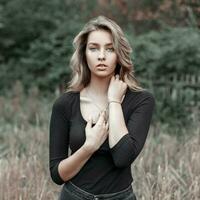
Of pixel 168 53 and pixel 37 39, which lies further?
pixel 37 39

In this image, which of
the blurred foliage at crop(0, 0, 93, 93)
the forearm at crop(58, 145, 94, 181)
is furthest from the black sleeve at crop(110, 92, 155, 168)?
the blurred foliage at crop(0, 0, 93, 93)

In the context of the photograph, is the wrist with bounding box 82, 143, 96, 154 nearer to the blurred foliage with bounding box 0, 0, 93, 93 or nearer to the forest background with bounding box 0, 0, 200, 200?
the forest background with bounding box 0, 0, 200, 200

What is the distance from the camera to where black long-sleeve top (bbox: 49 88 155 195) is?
231cm

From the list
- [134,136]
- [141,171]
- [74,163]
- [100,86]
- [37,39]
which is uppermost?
[100,86]

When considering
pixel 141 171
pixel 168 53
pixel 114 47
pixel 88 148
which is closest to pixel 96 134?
pixel 88 148

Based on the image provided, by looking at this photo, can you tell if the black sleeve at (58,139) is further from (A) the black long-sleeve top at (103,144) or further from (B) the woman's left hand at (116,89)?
(B) the woman's left hand at (116,89)

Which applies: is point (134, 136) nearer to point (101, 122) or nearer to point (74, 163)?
point (101, 122)

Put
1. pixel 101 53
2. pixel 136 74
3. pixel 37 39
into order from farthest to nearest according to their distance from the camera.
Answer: pixel 37 39 < pixel 136 74 < pixel 101 53

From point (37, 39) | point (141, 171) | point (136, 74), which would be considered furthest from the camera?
point (37, 39)

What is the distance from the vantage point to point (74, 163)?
7.58ft

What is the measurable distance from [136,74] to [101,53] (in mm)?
6958

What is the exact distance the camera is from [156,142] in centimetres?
586

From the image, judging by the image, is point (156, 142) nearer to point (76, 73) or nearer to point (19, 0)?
point (76, 73)

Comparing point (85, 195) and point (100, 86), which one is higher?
point (100, 86)
